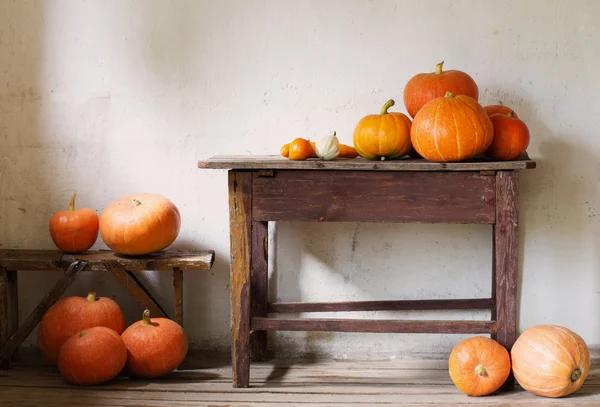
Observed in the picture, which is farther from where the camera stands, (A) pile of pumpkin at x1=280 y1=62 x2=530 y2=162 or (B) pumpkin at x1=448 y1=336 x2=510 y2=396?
(B) pumpkin at x1=448 y1=336 x2=510 y2=396

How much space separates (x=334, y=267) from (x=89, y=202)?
1415 millimetres

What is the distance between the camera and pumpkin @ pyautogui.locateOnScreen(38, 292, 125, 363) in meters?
3.94

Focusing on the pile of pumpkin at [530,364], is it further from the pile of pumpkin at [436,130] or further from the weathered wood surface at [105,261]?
the weathered wood surface at [105,261]

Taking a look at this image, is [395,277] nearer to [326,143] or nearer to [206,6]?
[326,143]

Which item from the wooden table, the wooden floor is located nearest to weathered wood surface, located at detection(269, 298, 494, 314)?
the wooden floor

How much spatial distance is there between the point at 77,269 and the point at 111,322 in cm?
33

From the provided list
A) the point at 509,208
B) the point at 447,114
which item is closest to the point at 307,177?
the point at 447,114

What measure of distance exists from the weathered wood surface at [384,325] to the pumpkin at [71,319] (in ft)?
2.90

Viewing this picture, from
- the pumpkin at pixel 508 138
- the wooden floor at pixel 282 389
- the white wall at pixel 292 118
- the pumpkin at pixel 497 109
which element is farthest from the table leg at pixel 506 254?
the white wall at pixel 292 118

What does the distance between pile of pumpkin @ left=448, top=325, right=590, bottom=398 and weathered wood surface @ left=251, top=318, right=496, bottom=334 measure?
73mm

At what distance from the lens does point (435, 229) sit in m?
4.23

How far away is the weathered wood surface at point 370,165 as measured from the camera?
11.3ft

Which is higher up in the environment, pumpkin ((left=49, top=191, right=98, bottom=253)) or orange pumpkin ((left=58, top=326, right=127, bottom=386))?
pumpkin ((left=49, top=191, right=98, bottom=253))

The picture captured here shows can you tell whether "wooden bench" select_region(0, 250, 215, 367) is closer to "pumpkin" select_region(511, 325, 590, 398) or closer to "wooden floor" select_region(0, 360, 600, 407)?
"wooden floor" select_region(0, 360, 600, 407)
